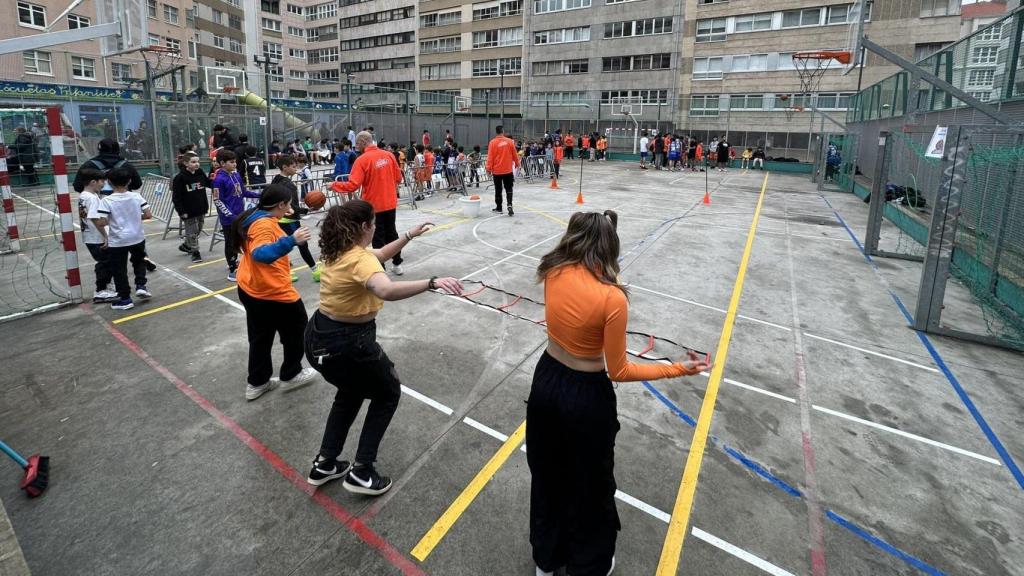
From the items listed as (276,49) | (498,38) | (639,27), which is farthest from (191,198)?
(276,49)

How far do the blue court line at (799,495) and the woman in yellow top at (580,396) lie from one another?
1062 millimetres

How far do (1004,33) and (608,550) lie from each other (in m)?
11.8

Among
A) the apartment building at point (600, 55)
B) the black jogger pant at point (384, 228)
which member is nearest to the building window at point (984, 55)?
the black jogger pant at point (384, 228)

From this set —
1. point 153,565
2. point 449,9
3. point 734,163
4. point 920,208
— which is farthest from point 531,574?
point 449,9

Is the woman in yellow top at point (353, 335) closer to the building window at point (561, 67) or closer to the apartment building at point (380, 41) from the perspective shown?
the building window at point (561, 67)

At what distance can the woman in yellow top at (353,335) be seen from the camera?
318cm

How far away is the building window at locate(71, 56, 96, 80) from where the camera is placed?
35.5 m

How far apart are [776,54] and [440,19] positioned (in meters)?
40.0

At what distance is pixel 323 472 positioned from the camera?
360cm

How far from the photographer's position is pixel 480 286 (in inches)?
310

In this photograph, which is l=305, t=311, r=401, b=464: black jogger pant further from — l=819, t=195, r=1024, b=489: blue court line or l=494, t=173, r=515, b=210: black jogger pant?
l=494, t=173, r=515, b=210: black jogger pant

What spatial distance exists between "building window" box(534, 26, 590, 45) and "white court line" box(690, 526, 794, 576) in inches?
2174

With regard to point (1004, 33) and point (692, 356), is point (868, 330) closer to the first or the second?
point (692, 356)

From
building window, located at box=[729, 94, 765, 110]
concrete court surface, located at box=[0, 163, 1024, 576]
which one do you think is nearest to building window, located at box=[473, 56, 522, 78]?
building window, located at box=[729, 94, 765, 110]
